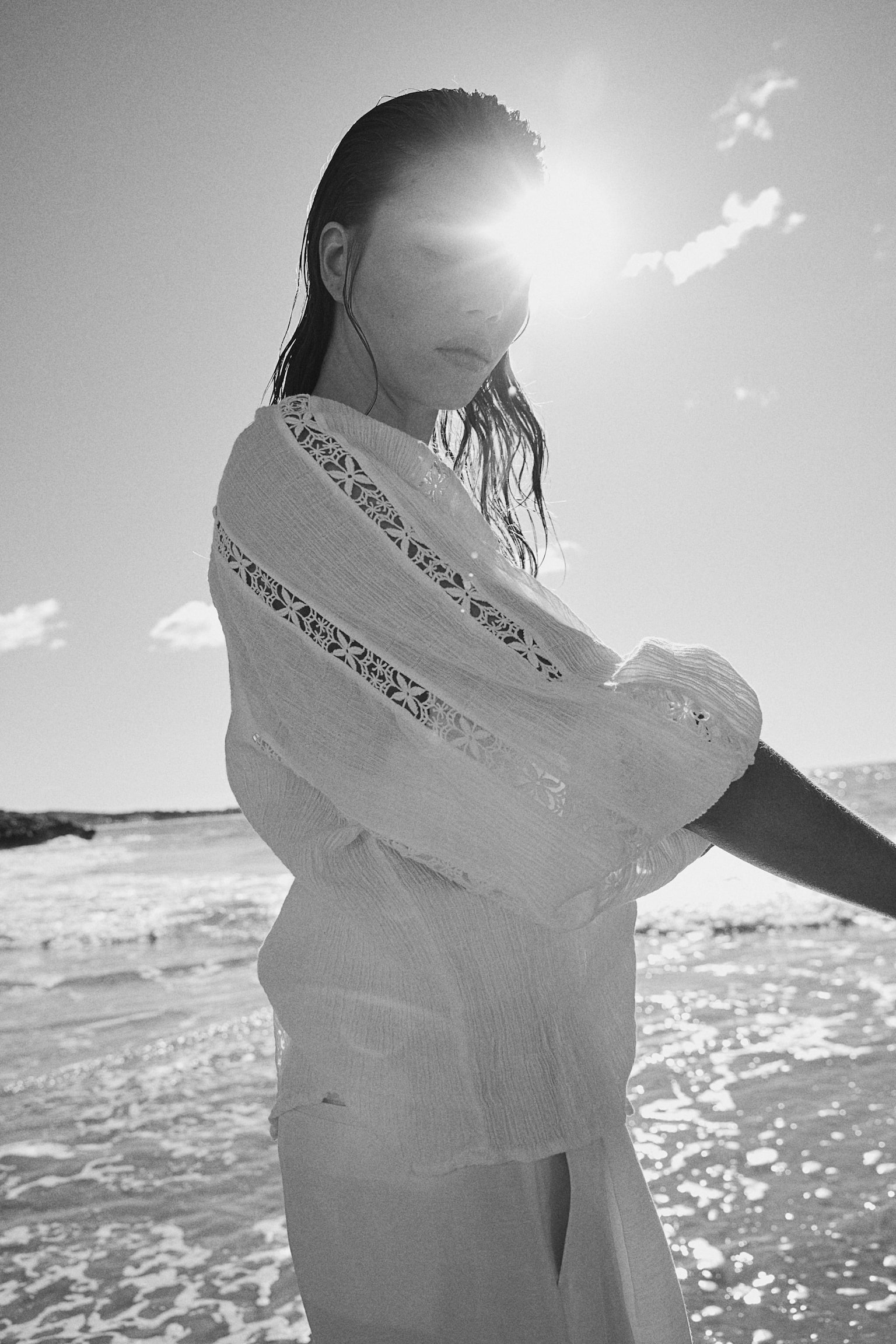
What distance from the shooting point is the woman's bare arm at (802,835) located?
2.52 feet

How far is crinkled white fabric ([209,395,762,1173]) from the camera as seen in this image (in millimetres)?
800

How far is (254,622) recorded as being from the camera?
922mm

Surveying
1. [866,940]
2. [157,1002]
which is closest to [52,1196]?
[157,1002]

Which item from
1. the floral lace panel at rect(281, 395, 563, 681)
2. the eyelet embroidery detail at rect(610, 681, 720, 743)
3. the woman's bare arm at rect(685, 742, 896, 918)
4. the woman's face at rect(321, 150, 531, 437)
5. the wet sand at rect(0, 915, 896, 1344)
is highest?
the woman's face at rect(321, 150, 531, 437)

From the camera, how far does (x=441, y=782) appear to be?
32.2 inches

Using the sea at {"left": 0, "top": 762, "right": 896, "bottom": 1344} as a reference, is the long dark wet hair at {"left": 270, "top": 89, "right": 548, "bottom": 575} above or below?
above

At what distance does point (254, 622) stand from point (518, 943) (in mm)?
375

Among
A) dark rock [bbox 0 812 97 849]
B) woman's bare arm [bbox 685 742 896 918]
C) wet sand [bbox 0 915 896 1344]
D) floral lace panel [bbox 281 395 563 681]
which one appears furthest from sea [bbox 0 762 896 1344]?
dark rock [bbox 0 812 97 849]

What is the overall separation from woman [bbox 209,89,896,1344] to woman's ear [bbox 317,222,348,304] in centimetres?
4

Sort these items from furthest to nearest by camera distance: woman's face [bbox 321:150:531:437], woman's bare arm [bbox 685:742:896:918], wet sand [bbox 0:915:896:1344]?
wet sand [bbox 0:915:896:1344] < woman's face [bbox 321:150:531:437] < woman's bare arm [bbox 685:742:896:918]

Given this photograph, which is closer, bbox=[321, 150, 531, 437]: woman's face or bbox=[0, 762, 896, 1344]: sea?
bbox=[321, 150, 531, 437]: woman's face

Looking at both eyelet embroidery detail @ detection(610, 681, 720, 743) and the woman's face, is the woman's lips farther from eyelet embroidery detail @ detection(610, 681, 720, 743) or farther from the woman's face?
eyelet embroidery detail @ detection(610, 681, 720, 743)

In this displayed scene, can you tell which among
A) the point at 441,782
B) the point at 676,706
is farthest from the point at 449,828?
the point at 676,706

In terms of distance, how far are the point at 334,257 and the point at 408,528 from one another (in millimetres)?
412
